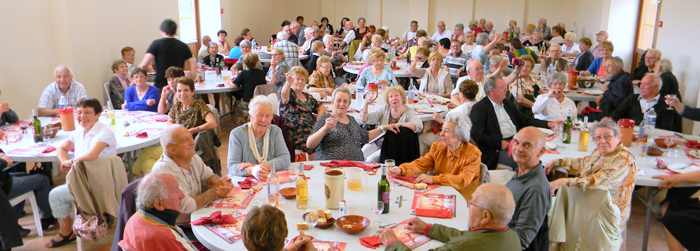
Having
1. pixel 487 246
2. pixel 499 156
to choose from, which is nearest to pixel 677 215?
pixel 499 156

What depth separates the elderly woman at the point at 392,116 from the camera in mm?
4820

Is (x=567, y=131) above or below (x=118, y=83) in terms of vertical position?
below

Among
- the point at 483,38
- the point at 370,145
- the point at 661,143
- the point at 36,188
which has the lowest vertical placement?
the point at 36,188

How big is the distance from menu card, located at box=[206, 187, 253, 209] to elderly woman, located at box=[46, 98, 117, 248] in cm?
134

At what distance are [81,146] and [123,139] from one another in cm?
56

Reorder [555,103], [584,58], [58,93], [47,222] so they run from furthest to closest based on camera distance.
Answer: [584,58], [58,93], [555,103], [47,222]

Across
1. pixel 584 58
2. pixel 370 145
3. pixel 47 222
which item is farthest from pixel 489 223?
pixel 584 58

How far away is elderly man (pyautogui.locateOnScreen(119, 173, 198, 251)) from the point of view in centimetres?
235

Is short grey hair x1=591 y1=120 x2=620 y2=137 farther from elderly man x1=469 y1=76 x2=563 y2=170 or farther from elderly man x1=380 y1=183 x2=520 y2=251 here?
elderly man x1=380 y1=183 x2=520 y2=251

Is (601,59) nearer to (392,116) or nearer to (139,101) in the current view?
(392,116)

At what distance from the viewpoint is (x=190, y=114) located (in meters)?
4.86

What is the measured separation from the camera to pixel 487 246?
2230mm

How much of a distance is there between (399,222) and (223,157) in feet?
14.4

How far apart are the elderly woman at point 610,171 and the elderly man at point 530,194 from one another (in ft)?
0.92
